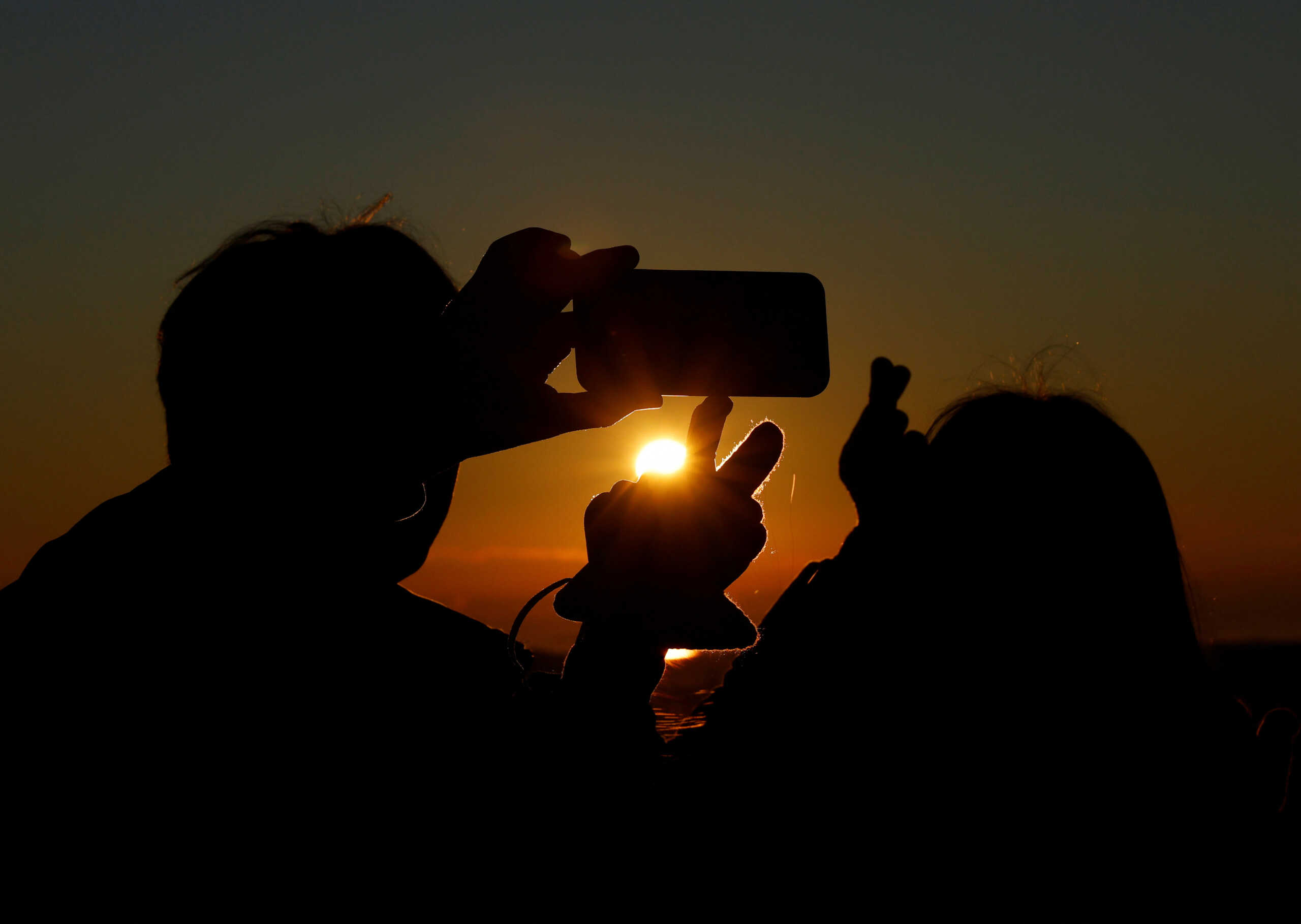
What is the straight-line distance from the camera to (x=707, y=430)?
1.77 metres

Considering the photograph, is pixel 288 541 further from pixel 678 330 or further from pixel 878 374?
pixel 878 374

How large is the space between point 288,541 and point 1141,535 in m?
1.87

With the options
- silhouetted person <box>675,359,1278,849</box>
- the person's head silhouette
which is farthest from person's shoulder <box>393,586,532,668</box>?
silhouetted person <box>675,359,1278,849</box>

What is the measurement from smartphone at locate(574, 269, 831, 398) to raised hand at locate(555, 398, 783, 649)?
8.4 inches

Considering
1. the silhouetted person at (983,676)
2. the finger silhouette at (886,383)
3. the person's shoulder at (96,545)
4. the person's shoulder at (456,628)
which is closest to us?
the person's shoulder at (96,545)

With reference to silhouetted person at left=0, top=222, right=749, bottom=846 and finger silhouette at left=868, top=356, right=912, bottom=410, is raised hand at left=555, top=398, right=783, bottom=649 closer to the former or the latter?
silhouetted person at left=0, top=222, right=749, bottom=846

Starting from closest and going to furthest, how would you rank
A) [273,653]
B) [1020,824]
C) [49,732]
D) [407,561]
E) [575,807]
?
[575,807], [49,732], [273,653], [1020,824], [407,561]

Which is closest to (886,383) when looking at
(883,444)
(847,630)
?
(883,444)

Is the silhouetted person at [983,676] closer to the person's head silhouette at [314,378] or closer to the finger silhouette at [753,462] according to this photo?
the finger silhouette at [753,462]

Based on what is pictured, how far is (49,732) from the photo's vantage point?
60.4 inches

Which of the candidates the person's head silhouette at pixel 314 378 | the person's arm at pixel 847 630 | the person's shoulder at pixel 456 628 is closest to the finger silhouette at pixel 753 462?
the person's arm at pixel 847 630

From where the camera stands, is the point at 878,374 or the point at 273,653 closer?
the point at 273,653

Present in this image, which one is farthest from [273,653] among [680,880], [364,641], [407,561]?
[680,880]

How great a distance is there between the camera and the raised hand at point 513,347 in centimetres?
150
